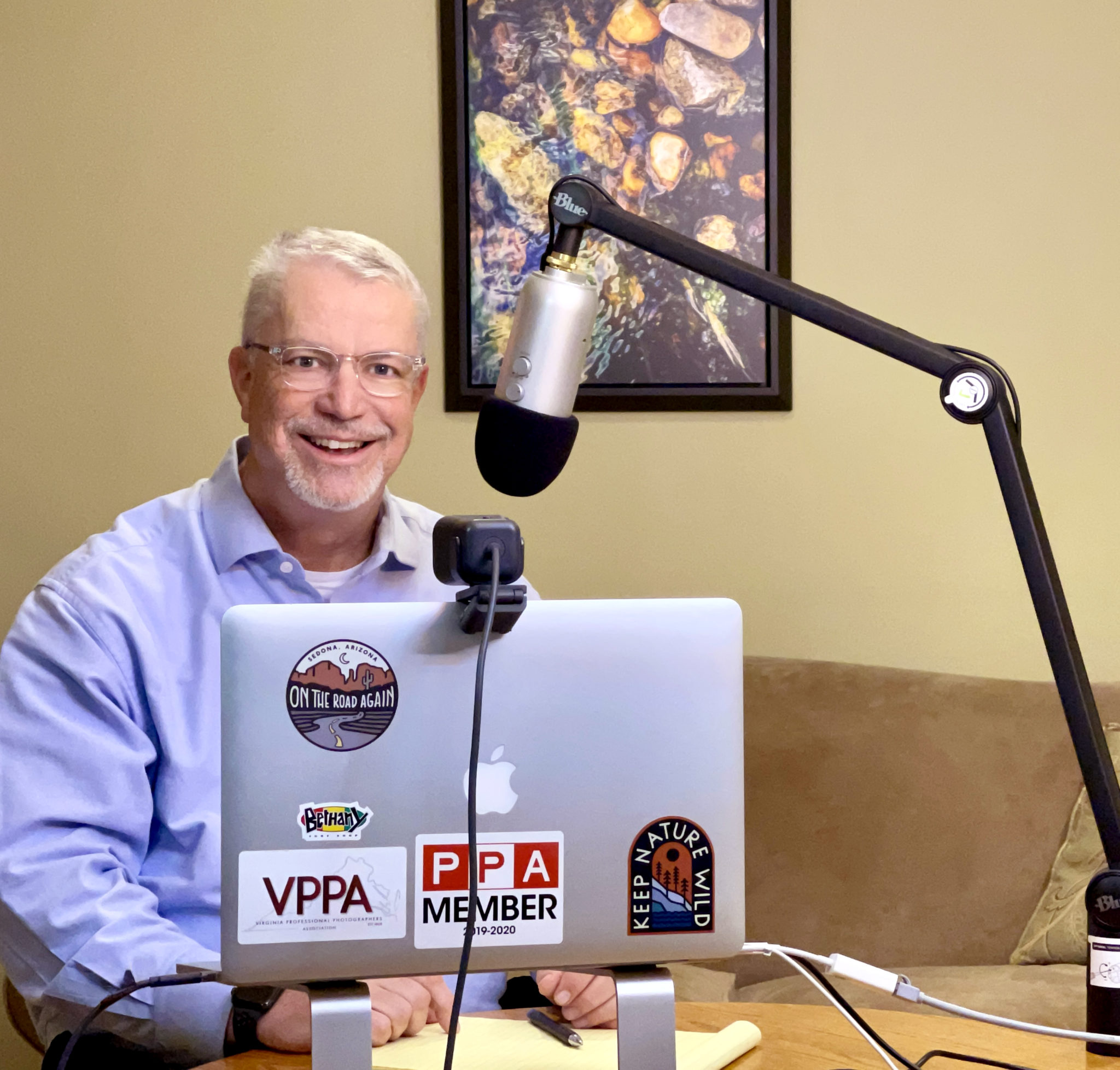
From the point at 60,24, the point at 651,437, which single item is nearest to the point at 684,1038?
the point at 651,437

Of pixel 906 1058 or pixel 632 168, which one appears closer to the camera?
pixel 906 1058

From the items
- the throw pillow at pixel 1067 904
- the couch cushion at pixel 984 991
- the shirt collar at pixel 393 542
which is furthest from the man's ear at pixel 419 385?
the throw pillow at pixel 1067 904

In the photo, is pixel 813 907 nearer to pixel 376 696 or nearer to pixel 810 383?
pixel 810 383

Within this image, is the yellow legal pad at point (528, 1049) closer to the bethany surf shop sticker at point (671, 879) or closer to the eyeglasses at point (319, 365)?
the bethany surf shop sticker at point (671, 879)

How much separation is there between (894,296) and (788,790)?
1009 millimetres

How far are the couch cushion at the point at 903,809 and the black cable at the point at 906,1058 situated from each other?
1.18 meters

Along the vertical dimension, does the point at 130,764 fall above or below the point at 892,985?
above

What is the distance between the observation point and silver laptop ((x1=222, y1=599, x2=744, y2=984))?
723 millimetres

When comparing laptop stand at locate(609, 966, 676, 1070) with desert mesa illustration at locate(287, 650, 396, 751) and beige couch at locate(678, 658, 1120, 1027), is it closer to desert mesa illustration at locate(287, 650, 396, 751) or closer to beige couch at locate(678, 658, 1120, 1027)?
desert mesa illustration at locate(287, 650, 396, 751)

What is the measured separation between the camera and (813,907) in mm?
2131

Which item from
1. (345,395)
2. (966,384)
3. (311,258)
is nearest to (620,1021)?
(966,384)

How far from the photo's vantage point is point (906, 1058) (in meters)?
0.95

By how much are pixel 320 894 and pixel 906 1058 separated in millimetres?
502

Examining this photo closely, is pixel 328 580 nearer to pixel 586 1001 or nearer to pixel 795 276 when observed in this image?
pixel 586 1001
